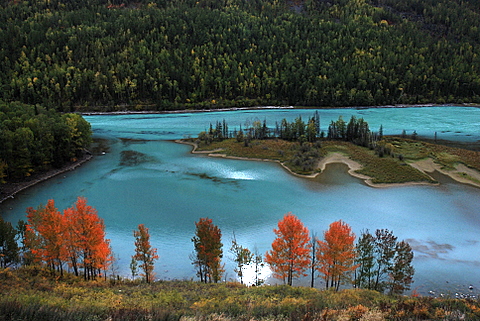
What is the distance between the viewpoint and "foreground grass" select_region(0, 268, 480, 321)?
47.6 ft

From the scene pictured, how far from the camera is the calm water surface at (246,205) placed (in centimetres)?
3144

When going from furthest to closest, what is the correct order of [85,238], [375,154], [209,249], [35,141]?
[375,154] → [35,141] → [209,249] → [85,238]

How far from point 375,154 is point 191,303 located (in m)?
50.5

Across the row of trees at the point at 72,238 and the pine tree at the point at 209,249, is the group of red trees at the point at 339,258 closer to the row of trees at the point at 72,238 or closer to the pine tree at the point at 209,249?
the pine tree at the point at 209,249

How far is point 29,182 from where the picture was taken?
50.7 meters

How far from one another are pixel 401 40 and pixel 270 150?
13298 cm

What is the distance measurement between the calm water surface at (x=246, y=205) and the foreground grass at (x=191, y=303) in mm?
6907

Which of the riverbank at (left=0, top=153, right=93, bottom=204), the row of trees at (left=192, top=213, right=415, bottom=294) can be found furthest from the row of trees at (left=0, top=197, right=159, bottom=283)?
the riverbank at (left=0, top=153, right=93, bottom=204)

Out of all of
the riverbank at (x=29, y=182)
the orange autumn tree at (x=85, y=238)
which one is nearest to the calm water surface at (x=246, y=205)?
the riverbank at (x=29, y=182)

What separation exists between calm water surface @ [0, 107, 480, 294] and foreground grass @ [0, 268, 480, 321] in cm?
691

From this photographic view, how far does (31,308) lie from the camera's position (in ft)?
44.3

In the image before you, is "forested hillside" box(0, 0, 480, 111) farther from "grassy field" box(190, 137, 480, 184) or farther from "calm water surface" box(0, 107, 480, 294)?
"calm water surface" box(0, 107, 480, 294)

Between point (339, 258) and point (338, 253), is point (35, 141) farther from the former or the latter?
point (339, 258)

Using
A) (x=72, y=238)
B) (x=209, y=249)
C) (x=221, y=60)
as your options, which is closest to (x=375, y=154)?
(x=209, y=249)
